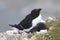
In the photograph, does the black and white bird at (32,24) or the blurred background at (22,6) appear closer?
the black and white bird at (32,24)

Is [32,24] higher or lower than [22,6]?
lower

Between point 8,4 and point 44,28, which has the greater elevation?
point 8,4

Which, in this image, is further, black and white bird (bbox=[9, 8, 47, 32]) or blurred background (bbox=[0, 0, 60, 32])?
blurred background (bbox=[0, 0, 60, 32])

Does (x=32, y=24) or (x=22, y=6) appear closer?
(x=32, y=24)

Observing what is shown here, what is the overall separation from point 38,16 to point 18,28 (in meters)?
0.49

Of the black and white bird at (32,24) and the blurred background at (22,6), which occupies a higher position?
the blurred background at (22,6)

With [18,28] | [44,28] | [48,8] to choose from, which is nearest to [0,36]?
[18,28]

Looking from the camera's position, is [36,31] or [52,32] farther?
[36,31]

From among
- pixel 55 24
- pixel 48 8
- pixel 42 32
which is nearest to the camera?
pixel 42 32

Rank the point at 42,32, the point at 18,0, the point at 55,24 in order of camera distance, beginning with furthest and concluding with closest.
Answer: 1. the point at 18,0
2. the point at 55,24
3. the point at 42,32

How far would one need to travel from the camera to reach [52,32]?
4.06m

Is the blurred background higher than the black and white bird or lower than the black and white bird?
higher

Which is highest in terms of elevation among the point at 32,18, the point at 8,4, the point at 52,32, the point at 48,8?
the point at 8,4

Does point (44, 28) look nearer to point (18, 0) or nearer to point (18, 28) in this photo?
point (18, 28)
